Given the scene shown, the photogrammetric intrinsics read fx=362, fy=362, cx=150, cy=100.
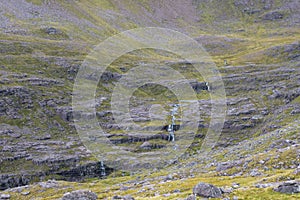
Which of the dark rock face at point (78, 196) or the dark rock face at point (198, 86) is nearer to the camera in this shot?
the dark rock face at point (78, 196)

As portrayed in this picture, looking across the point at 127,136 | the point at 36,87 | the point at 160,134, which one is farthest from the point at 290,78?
the point at 36,87

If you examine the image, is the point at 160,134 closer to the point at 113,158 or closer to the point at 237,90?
the point at 113,158

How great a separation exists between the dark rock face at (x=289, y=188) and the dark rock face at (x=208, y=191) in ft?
20.3

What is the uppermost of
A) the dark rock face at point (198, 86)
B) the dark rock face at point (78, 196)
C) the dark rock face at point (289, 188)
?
the dark rock face at point (198, 86)

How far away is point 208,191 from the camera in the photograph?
133ft

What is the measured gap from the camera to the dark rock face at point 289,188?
38.0m

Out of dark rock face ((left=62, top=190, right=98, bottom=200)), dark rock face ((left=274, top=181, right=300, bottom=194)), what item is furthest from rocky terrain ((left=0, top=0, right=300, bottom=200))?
dark rock face ((left=274, top=181, right=300, bottom=194))

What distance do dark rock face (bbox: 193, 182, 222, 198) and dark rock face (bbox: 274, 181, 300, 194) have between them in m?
6.20

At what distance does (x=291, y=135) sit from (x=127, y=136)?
60.3m

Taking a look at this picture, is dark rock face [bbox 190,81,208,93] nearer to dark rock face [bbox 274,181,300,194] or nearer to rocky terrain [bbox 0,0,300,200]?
rocky terrain [bbox 0,0,300,200]

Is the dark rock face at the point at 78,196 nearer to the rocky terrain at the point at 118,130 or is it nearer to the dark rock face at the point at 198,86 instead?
the rocky terrain at the point at 118,130

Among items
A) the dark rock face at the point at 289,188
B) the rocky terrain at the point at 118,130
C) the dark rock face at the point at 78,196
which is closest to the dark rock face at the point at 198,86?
the rocky terrain at the point at 118,130

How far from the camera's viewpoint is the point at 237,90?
168 meters

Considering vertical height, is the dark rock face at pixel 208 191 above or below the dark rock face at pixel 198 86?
below
